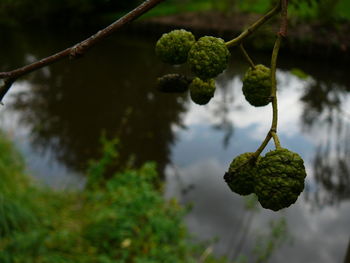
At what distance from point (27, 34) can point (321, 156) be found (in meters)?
17.8

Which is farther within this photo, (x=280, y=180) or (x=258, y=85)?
(x=258, y=85)

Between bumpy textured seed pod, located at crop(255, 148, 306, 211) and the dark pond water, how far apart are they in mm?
5200

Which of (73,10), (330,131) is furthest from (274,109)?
(73,10)

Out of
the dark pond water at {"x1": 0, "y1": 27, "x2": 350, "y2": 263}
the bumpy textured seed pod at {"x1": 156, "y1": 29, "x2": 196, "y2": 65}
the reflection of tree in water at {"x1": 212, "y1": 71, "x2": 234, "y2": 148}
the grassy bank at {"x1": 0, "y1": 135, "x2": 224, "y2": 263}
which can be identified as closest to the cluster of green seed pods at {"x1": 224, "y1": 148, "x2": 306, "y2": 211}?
the bumpy textured seed pod at {"x1": 156, "y1": 29, "x2": 196, "y2": 65}

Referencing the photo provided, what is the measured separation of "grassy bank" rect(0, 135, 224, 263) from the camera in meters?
4.27

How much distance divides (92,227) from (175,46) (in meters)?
4.41

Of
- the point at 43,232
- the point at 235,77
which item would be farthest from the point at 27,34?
the point at 43,232

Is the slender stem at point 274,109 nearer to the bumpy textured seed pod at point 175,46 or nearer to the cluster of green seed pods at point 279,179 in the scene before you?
the cluster of green seed pods at point 279,179

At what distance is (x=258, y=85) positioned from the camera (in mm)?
994

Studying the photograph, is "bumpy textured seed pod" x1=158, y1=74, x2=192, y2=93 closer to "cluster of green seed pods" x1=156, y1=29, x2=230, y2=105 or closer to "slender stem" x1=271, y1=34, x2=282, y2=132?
"cluster of green seed pods" x1=156, y1=29, x2=230, y2=105

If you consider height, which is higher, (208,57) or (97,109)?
(208,57)

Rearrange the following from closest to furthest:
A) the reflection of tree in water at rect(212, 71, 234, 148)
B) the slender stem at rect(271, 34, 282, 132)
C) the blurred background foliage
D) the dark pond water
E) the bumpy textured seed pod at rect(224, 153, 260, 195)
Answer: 1. the slender stem at rect(271, 34, 282, 132)
2. the bumpy textured seed pod at rect(224, 153, 260, 195)
3. the dark pond water
4. the reflection of tree in water at rect(212, 71, 234, 148)
5. the blurred background foliage

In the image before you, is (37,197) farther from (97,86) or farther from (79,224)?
(97,86)

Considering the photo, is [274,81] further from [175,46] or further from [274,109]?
[175,46]
